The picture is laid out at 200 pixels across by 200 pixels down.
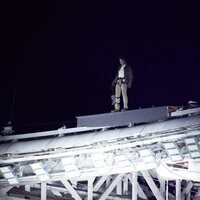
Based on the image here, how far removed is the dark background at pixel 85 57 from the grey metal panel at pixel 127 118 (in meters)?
7.07

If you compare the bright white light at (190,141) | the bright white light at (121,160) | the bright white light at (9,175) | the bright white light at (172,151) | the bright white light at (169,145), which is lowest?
the bright white light at (9,175)

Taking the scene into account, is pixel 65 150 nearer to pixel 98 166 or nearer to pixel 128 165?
pixel 98 166

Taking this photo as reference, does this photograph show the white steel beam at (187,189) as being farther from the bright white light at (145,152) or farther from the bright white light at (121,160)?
the bright white light at (145,152)

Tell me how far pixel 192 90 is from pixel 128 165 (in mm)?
8744

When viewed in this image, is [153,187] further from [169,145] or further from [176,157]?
[169,145]

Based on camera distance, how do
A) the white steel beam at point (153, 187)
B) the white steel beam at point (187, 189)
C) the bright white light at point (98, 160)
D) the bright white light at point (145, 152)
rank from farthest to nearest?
the white steel beam at point (187, 189), the white steel beam at point (153, 187), the bright white light at point (98, 160), the bright white light at point (145, 152)

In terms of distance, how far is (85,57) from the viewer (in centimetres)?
1945

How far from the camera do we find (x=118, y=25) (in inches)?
747

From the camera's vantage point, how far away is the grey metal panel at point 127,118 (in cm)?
909

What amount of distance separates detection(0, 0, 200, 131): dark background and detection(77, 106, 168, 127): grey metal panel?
707 cm

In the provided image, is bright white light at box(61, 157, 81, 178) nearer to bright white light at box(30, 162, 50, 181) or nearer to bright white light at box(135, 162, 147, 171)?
bright white light at box(30, 162, 50, 181)

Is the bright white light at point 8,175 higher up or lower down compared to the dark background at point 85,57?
lower down

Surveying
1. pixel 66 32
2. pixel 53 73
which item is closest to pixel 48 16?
pixel 66 32

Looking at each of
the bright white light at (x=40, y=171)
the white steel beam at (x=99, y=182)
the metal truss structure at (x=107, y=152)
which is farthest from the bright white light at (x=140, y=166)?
the white steel beam at (x=99, y=182)
